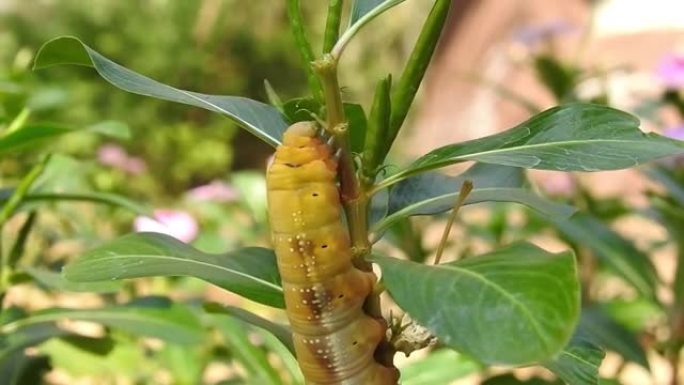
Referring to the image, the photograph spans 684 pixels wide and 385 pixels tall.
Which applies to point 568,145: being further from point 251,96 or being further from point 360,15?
point 251,96

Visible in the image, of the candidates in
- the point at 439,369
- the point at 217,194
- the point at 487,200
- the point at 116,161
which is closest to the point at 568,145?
the point at 487,200

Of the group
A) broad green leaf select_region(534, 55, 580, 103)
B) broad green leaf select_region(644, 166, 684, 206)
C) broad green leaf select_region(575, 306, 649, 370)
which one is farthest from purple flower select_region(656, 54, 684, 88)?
broad green leaf select_region(575, 306, 649, 370)

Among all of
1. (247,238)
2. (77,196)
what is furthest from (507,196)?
(247,238)

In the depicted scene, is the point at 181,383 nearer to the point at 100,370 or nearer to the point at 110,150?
the point at 100,370

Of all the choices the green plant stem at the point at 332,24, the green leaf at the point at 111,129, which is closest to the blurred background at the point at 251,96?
the green leaf at the point at 111,129

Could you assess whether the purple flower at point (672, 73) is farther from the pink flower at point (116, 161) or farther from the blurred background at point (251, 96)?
the pink flower at point (116, 161)

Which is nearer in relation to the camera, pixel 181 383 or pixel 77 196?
pixel 77 196
